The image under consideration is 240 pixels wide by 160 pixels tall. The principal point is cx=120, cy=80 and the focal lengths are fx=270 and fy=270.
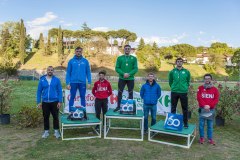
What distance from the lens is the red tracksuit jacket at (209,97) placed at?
6.21 metres

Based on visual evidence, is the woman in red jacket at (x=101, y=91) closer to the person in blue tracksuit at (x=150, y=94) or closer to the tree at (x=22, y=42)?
the person in blue tracksuit at (x=150, y=94)

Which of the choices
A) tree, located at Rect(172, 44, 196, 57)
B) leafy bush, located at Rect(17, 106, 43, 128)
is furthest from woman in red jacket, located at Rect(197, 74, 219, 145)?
tree, located at Rect(172, 44, 196, 57)

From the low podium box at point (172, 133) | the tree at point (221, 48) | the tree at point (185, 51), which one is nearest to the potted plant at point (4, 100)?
the low podium box at point (172, 133)

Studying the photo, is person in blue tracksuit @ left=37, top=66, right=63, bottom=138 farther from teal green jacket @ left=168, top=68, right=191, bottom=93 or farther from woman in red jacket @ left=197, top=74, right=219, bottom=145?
woman in red jacket @ left=197, top=74, right=219, bottom=145

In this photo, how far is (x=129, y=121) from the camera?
8766 millimetres

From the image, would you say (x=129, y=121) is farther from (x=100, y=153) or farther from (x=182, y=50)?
(x=182, y=50)

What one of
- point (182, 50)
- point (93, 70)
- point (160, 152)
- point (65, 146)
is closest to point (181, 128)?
point (160, 152)

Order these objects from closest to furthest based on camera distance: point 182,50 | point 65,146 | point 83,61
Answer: point 65,146, point 83,61, point 182,50

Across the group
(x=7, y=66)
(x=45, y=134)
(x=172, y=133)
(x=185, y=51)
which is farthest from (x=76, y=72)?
(x=185, y=51)

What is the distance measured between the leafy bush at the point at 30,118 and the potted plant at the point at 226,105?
5430 mm

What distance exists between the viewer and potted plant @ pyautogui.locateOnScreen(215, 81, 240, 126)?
27.0 ft

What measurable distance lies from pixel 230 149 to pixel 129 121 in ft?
11.4

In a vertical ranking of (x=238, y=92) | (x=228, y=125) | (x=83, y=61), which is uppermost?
(x=83, y=61)

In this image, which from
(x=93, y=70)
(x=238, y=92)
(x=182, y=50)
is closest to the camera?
(x=238, y=92)
